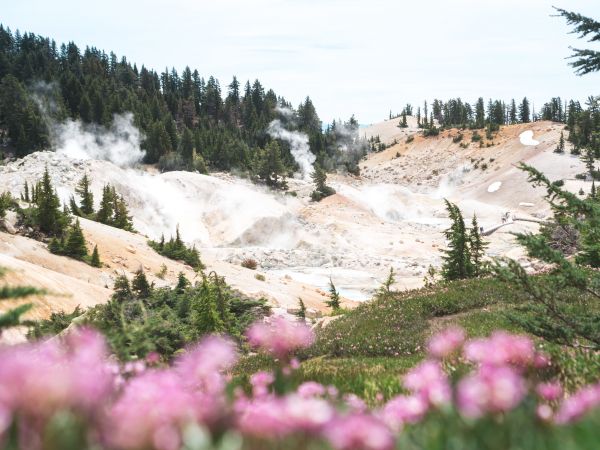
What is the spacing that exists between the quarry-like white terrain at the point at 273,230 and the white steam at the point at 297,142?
13003mm

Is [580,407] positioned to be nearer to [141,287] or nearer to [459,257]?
[141,287]

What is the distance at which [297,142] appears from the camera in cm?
12600

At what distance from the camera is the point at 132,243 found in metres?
38.0

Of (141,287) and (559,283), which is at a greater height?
(559,283)

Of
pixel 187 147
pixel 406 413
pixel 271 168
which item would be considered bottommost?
pixel 271 168

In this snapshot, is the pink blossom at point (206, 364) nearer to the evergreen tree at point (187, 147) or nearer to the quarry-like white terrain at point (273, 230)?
the quarry-like white terrain at point (273, 230)

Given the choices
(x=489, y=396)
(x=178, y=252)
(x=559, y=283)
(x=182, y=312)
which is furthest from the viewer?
(x=178, y=252)

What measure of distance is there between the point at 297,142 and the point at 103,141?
145 ft


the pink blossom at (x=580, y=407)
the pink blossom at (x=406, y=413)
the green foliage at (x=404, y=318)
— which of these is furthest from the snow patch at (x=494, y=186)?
the pink blossom at (x=406, y=413)

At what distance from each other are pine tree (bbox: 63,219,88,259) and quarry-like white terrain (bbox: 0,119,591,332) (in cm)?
82

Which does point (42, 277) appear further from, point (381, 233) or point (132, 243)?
point (381, 233)

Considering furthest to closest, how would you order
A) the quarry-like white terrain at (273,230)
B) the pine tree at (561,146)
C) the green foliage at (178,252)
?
1. the pine tree at (561,146)
2. the green foliage at (178,252)
3. the quarry-like white terrain at (273,230)

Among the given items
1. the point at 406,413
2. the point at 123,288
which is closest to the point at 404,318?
the point at 123,288

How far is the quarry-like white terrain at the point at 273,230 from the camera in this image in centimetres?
2953
